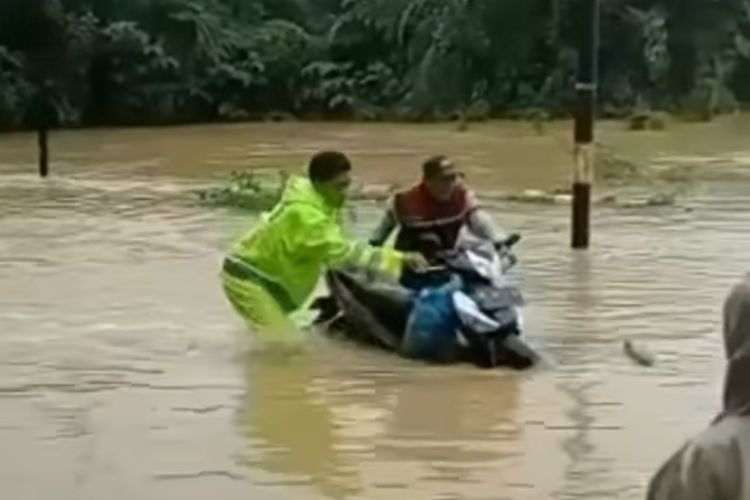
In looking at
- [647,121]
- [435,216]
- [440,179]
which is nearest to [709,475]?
[440,179]

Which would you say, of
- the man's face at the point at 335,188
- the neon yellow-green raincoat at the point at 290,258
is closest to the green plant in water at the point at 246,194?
the neon yellow-green raincoat at the point at 290,258

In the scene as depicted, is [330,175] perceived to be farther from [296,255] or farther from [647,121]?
[647,121]

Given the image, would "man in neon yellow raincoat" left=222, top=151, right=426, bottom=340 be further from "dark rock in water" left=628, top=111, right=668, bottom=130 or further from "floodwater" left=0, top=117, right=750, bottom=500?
"dark rock in water" left=628, top=111, right=668, bottom=130

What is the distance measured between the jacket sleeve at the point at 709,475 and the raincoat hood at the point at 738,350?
6 cm

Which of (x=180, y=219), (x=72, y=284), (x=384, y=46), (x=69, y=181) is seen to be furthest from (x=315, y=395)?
(x=384, y=46)

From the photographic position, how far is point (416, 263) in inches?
440

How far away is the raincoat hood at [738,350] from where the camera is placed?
3342 mm

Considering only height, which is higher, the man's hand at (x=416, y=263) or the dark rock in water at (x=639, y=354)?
the man's hand at (x=416, y=263)

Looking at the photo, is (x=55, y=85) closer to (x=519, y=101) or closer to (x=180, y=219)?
(x=519, y=101)

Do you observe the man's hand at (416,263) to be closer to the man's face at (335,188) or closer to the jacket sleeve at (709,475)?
the man's face at (335,188)

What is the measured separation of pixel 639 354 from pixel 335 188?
1778 mm

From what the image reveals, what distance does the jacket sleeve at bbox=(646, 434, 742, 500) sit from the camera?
11.1ft

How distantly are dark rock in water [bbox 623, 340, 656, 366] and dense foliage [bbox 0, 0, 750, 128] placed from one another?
1002 inches

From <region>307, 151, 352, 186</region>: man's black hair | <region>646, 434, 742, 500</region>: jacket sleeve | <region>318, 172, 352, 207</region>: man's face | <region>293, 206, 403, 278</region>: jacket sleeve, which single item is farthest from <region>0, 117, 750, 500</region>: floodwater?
<region>646, 434, 742, 500</region>: jacket sleeve
